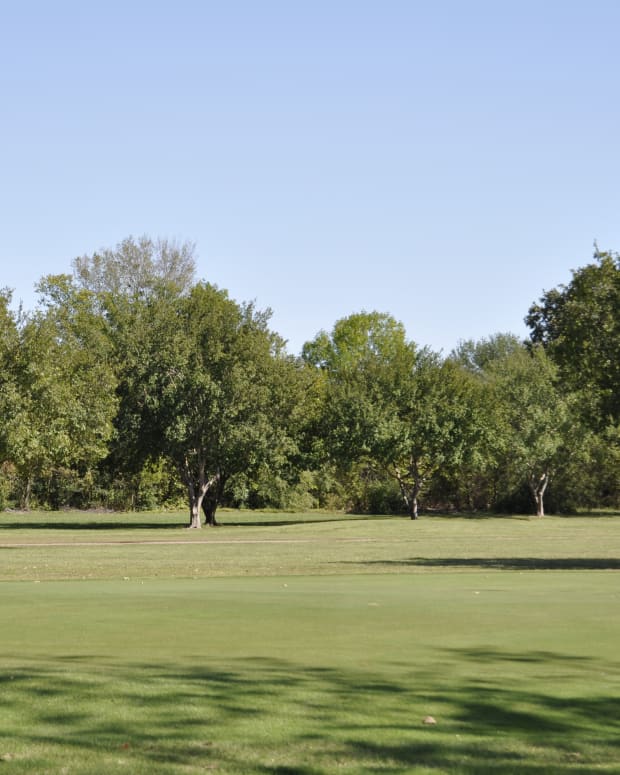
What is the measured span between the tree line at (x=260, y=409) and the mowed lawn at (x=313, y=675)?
18.1 m

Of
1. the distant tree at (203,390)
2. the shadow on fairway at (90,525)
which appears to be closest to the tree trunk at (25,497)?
the shadow on fairway at (90,525)

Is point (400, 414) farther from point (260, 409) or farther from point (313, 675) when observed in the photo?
point (313, 675)

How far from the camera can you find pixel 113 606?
16.2m

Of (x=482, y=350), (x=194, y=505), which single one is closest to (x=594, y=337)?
(x=194, y=505)

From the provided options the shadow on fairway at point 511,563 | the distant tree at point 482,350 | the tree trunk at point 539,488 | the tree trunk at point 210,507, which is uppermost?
the distant tree at point 482,350

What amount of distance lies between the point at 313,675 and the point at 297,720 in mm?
1943

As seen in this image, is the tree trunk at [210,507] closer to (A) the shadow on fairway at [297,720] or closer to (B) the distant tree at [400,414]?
(B) the distant tree at [400,414]

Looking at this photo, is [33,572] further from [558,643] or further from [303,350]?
[303,350]

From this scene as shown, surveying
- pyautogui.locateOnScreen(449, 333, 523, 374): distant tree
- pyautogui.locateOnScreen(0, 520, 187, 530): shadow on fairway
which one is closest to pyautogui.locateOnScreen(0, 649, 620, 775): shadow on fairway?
pyautogui.locateOnScreen(0, 520, 187, 530): shadow on fairway

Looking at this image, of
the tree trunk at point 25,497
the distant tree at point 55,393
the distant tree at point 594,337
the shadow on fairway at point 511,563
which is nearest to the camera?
the shadow on fairway at point 511,563

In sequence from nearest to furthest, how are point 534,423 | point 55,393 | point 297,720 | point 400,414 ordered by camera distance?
1. point 297,720
2. point 55,393
3. point 400,414
4. point 534,423

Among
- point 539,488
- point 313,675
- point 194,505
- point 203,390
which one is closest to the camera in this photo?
point 313,675

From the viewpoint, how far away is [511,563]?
32156 mm

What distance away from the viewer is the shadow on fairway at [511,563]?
30.4 metres
